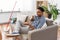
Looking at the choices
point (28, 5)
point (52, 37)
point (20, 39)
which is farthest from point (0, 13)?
point (52, 37)

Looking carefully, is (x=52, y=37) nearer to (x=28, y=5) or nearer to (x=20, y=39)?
(x=20, y=39)

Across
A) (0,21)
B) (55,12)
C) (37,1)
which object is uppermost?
(37,1)

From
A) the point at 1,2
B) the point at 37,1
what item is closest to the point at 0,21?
the point at 1,2

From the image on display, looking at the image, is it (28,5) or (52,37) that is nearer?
(52,37)

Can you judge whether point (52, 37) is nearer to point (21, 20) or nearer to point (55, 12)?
point (21, 20)

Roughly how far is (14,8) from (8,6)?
1.01 ft

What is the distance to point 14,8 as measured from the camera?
7.55 m

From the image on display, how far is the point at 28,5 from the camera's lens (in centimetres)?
746

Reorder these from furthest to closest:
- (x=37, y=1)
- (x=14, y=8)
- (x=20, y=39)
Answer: (x=14, y=8) < (x=37, y=1) < (x=20, y=39)

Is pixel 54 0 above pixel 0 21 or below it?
above

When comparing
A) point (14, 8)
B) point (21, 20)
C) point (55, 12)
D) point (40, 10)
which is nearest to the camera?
point (40, 10)

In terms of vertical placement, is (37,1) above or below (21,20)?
above

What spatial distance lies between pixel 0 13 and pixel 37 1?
191 centimetres

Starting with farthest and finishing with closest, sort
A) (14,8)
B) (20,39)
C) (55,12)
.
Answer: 1. (14,8)
2. (55,12)
3. (20,39)
